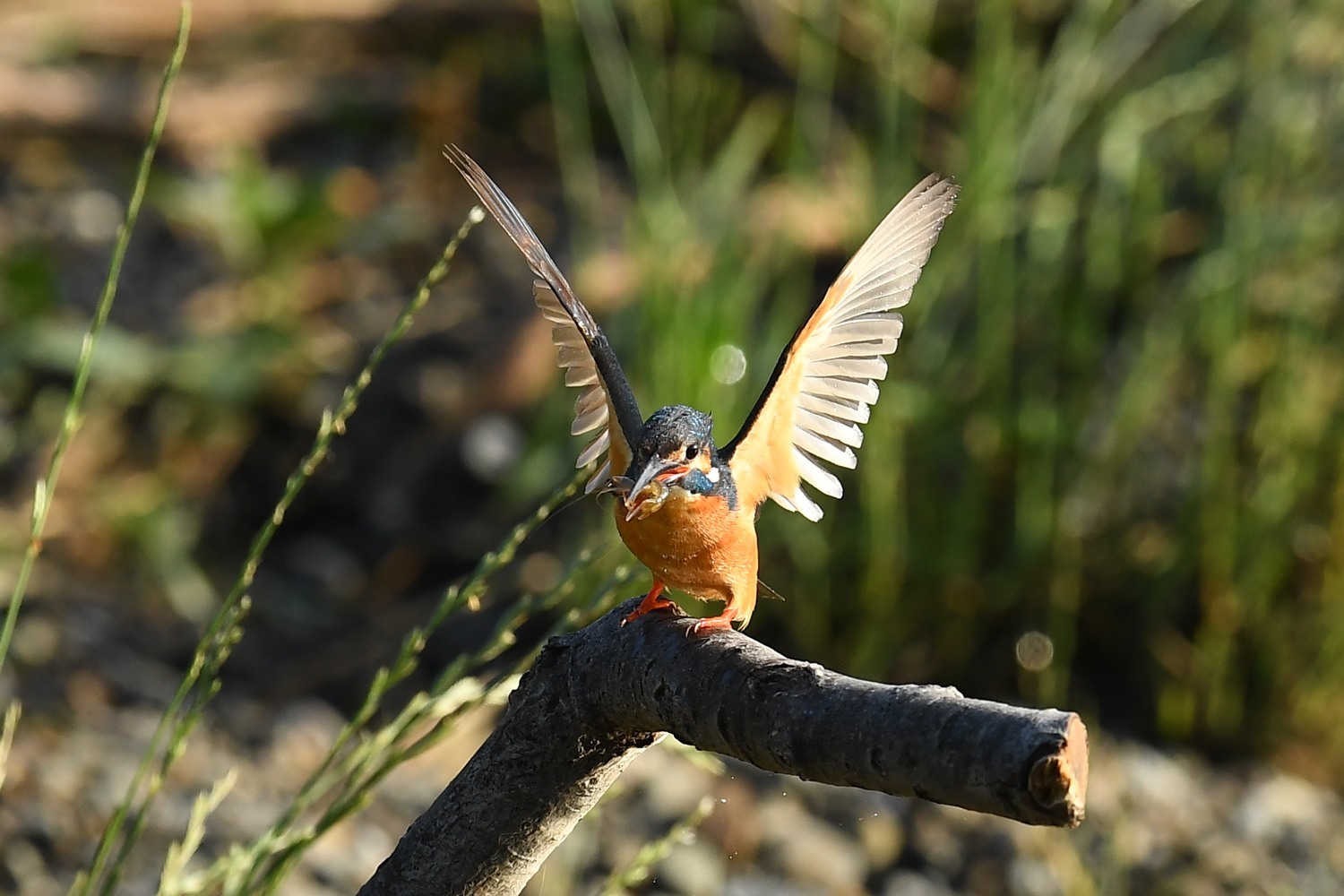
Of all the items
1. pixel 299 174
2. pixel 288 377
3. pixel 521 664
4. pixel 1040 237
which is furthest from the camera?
pixel 299 174

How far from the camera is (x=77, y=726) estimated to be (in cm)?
297

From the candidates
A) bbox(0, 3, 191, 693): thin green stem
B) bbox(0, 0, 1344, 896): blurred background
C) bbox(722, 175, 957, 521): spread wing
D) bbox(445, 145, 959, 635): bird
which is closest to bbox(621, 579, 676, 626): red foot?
bbox(445, 145, 959, 635): bird

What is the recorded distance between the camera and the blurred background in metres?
3.08

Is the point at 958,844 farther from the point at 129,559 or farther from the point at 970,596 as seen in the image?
the point at 129,559

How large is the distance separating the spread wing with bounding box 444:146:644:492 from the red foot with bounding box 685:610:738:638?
0.17m

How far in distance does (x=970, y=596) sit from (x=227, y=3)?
2.81m

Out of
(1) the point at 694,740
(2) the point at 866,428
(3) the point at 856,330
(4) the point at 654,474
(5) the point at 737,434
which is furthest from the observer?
(2) the point at 866,428

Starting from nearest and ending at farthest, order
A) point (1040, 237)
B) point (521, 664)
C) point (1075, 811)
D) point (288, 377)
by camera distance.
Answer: point (1075, 811) < point (521, 664) < point (1040, 237) < point (288, 377)

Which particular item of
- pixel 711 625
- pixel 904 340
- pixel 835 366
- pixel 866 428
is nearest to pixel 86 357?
pixel 711 625

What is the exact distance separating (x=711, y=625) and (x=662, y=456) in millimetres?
136

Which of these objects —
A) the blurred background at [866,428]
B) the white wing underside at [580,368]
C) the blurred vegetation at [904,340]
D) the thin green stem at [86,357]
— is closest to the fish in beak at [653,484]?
the white wing underside at [580,368]

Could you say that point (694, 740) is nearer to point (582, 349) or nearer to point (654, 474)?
point (654, 474)

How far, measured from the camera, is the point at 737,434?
56.4 inches

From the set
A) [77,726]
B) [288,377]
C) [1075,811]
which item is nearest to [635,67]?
[288,377]
